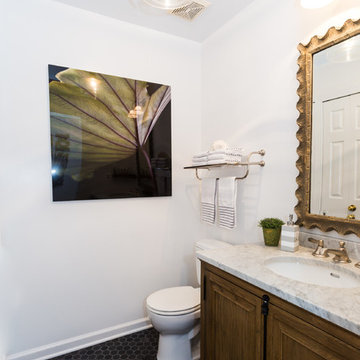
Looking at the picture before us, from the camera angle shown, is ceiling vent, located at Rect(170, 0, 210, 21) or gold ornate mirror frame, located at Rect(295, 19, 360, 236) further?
ceiling vent, located at Rect(170, 0, 210, 21)

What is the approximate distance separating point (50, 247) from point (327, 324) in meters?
1.78

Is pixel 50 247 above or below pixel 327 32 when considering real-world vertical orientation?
below

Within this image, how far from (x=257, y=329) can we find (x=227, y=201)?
3.03 feet

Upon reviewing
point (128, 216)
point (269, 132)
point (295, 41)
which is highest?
point (295, 41)

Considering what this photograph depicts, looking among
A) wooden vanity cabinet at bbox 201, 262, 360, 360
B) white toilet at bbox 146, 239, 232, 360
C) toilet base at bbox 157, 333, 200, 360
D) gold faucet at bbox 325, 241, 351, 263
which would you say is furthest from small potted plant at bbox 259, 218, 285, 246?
toilet base at bbox 157, 333, 200, 360

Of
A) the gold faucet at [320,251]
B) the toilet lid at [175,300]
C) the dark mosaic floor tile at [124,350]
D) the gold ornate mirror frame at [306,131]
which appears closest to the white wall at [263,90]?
the gold ornate mirror frame at [306,131]

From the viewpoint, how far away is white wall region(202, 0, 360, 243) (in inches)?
61.3

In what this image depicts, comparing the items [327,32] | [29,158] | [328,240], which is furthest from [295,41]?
[29,158]

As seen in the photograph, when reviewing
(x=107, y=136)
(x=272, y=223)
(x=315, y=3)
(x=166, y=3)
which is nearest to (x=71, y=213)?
(x=107, y=136)

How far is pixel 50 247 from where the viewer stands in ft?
6.09

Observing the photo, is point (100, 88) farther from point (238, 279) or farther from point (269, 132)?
point (238, 279)

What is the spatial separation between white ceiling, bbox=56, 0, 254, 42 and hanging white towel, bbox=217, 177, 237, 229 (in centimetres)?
129

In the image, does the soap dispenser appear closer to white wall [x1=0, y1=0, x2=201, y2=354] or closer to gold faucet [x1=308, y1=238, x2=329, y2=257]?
gold faucet [x1=308, y1=238, x2=329, y2=257]

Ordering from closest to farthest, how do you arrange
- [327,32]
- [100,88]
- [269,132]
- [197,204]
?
[327,32], [269,132], [100,88], [197,204]
